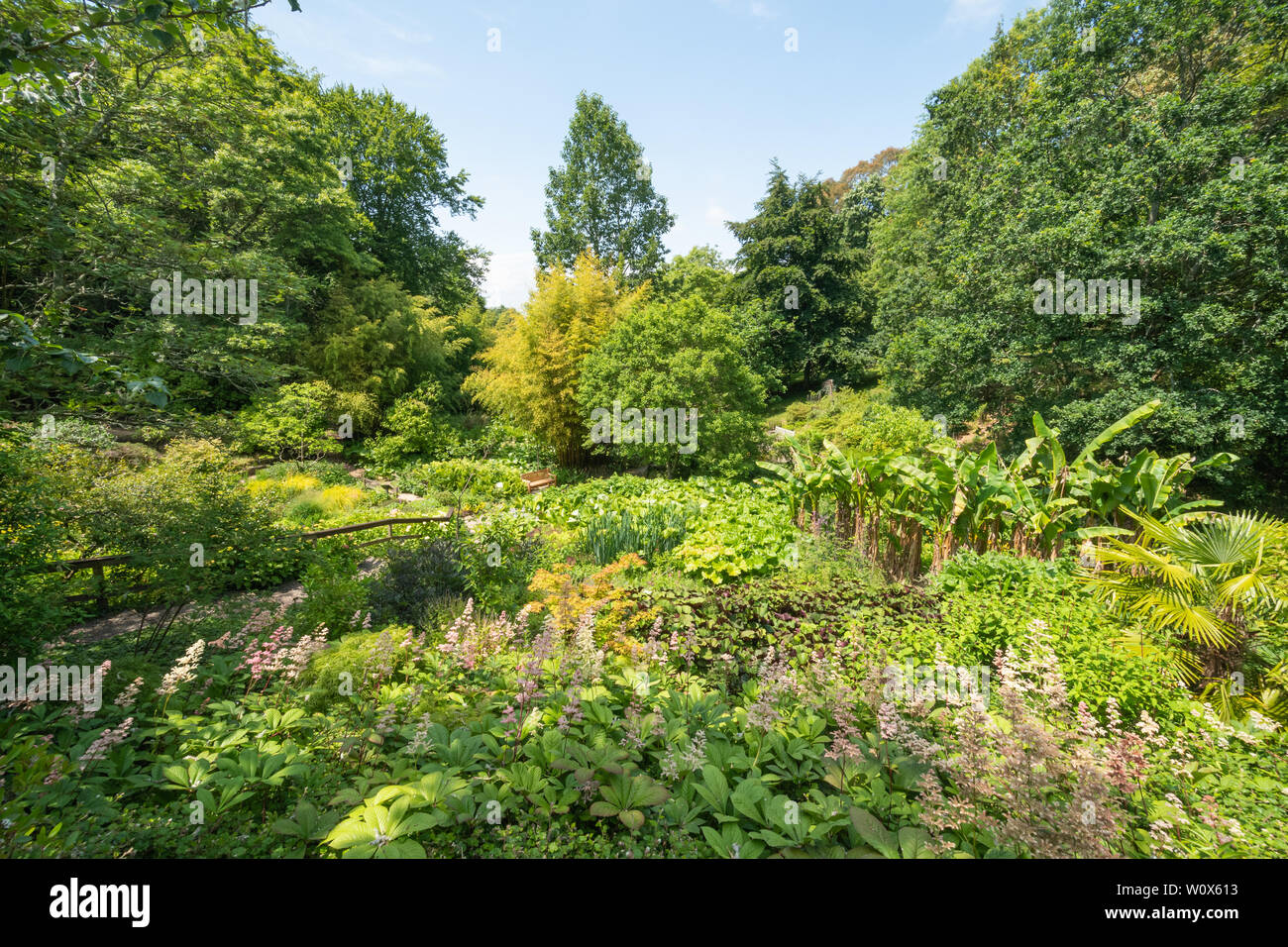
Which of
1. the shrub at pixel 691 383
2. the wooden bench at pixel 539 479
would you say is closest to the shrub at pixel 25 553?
the wooden bench at pixel 539 479

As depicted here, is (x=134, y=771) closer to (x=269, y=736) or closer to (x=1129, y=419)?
(x=269, y=736)

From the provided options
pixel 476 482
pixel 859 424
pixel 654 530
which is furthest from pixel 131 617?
pixel 859 424

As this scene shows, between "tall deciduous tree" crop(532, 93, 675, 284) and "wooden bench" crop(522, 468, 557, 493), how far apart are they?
13939 mm

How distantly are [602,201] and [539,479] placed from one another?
17952 mm

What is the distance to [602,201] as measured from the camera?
24.2 metres

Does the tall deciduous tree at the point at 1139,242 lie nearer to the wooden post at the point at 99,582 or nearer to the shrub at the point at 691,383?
the shrub at the point at 691,383

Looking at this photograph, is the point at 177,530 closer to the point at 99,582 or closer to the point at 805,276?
the point at 99,582

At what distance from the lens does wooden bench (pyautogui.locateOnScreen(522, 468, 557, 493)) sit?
489 inches

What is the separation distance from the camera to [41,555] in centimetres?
325

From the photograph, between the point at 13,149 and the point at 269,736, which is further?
the point at 13,149

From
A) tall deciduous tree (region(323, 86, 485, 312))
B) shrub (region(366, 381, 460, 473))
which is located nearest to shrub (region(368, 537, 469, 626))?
shrub (region(366, 381, 460, 473))
